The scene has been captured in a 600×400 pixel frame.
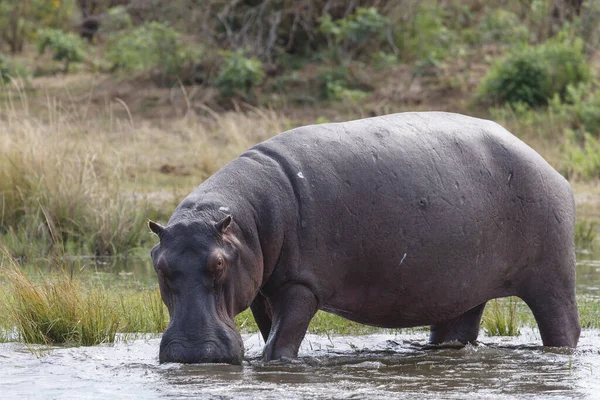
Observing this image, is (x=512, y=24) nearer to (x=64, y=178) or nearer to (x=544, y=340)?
(x=64, y=178)

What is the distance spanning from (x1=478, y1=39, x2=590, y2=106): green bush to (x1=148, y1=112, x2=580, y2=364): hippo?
32.3 ft

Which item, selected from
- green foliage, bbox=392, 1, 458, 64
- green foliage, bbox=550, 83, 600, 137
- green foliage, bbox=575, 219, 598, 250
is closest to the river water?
green foliage, bbox=575, 219, 598, 250

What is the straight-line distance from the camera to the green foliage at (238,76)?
53.8 feet

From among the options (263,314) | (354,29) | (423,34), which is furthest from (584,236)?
(423,34)

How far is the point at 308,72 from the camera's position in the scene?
17312 millimetres

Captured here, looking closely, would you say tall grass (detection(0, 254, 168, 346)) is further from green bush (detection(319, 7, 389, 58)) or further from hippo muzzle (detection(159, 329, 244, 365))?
green bush (detection(319, 7, 389, 58))

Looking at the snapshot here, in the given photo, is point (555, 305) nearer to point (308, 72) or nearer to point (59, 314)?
point (59, 314)

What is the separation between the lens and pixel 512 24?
59.5 ft

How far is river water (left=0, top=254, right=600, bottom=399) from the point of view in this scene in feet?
14.4

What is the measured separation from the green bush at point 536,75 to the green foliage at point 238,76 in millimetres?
3403

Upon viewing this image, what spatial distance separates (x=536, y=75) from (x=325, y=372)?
11118 millimetres

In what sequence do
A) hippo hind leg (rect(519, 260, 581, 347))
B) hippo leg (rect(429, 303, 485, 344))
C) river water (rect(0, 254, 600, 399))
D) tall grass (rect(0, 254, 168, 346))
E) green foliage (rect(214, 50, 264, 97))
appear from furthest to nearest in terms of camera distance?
1. green foliage (rect(214, 50, 264, 97))
2. hippo leg (rect(429, 303, 485, 344))
3. tall grass (rect(0, 254, 168, 346))
4. hippo hind leg (rect(519, 260, 581, 347))
5. river water (rect(0, 254, 600, 399))

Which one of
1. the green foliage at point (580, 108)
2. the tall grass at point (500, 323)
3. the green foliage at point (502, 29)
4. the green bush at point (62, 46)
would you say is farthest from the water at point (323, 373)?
Result: the green bush at point (62, 46)

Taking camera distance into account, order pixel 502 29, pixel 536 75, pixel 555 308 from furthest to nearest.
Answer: pixel 502 29 < pixel 536 75 < pixel 555 308
